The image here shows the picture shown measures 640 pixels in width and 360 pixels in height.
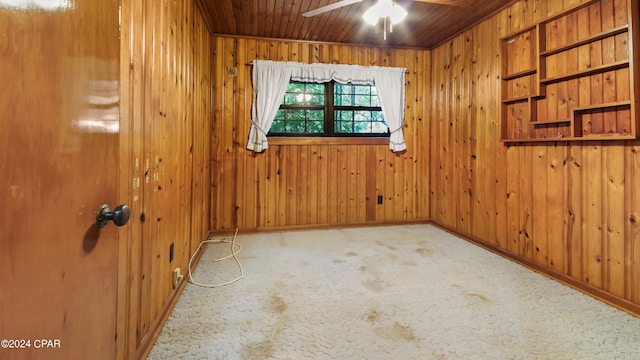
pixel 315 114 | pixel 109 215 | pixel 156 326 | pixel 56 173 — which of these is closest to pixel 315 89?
pixel 315 114

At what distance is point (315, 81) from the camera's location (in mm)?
3975

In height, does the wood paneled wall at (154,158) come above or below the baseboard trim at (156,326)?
above

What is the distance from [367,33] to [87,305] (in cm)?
385

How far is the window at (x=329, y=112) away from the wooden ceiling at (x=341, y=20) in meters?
0.64

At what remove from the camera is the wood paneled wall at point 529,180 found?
2082 millimetres

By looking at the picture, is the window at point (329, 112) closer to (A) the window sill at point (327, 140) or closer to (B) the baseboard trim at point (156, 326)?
(A) the window sill at point (327, 140)

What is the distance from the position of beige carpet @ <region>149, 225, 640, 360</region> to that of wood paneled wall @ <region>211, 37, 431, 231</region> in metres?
1.06

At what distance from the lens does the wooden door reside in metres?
0.53

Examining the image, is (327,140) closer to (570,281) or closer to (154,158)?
(154,158)

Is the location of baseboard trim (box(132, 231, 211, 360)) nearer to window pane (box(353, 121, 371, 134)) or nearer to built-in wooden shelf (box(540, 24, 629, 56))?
window pane (box(353, 121, 371, 134))

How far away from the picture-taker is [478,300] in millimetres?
2092

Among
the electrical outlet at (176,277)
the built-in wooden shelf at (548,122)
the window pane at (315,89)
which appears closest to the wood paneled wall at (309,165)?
the window pane at (315,89)

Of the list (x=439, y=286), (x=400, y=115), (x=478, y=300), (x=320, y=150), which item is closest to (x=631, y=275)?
(x=478, y=300)

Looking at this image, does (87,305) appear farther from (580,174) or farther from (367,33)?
(367,33)
